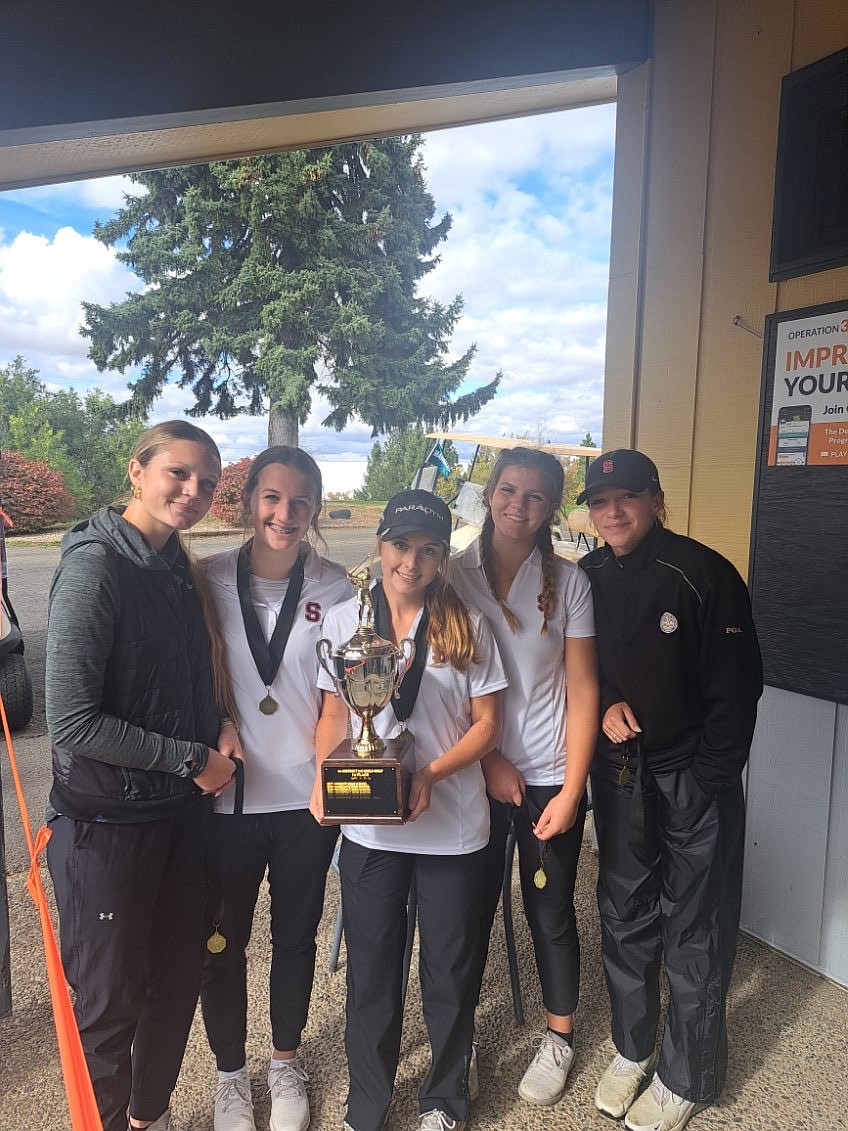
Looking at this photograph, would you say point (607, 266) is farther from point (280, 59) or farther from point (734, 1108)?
point (734, 1108)

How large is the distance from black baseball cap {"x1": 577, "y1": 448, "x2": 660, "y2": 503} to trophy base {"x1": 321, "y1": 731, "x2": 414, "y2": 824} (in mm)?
776

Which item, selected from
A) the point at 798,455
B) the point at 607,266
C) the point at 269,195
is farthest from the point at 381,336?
the point at 798,455

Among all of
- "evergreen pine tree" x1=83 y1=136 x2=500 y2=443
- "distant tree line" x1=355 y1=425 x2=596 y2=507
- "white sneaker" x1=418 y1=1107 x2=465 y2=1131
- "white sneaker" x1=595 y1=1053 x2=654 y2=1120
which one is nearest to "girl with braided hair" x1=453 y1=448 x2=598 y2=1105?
A: "white sneaker" x1=595 y1=1053 x2=654 y2=1120

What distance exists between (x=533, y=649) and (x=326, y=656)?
0.50 m

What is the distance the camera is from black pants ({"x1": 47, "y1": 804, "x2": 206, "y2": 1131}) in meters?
1.35

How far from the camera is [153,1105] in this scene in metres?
1.54

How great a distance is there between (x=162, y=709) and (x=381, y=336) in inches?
448

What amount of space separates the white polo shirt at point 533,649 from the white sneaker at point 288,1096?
908mm

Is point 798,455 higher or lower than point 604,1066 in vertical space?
higher

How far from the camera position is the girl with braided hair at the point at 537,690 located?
5.55ft

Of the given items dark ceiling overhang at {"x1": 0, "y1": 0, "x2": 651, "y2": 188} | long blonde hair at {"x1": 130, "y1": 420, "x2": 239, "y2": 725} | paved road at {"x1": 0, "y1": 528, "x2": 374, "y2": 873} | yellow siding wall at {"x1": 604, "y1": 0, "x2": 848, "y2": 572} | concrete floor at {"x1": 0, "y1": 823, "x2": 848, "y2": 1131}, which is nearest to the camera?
long blonde hair at {"x1": 130, "y1": 420, "x2": 239, "y2": 725}

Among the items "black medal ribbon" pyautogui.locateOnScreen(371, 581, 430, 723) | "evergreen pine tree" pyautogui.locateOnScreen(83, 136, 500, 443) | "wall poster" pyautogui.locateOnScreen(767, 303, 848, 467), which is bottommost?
"black medal ribbon" pyautogui.locateOnScreen(371, 581, 430, 723)

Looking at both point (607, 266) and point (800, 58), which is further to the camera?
point (607, 266)

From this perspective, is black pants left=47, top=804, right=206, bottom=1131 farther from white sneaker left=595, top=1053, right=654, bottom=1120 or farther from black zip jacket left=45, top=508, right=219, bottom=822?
white sneaker left=595, top=1053, right=654, bottom=1120
